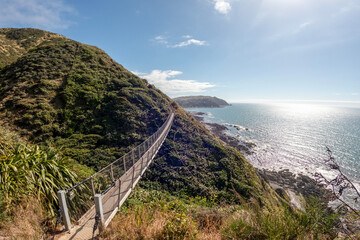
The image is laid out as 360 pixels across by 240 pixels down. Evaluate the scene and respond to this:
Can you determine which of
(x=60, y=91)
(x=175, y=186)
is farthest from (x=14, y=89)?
(x=175, y=186)

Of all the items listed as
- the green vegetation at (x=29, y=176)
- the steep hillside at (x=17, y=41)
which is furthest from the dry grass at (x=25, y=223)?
the steep hillside at (x=17, y=41)

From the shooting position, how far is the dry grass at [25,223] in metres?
3.41

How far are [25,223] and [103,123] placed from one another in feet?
50.5

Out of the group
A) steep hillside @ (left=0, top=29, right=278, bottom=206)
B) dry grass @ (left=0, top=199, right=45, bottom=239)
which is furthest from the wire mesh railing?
steep hillside @ (left=0, top=29, right=278, bottom=206)

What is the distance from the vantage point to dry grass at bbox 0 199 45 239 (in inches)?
134

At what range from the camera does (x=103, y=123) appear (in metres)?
18.0

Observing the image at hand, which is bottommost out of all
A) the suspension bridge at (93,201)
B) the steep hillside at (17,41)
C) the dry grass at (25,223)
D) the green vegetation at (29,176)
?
the suspension bridge at (93,201)

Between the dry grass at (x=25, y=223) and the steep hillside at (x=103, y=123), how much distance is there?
9214 millimetres

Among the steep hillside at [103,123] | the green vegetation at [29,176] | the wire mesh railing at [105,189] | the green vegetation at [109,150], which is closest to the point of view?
the green vegetation at [109,150]

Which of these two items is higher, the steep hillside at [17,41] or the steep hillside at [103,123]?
the steep hillside at [17,41]

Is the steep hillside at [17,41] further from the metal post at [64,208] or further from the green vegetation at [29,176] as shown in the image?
the metal post at [64,208]

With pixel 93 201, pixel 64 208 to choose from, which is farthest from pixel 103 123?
pixel 64 208

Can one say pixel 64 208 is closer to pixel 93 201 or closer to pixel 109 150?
pixel 93 201

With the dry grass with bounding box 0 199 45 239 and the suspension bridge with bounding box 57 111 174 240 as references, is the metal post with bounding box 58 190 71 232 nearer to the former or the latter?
the suspension bridge with bounding box 57 111 174 240
